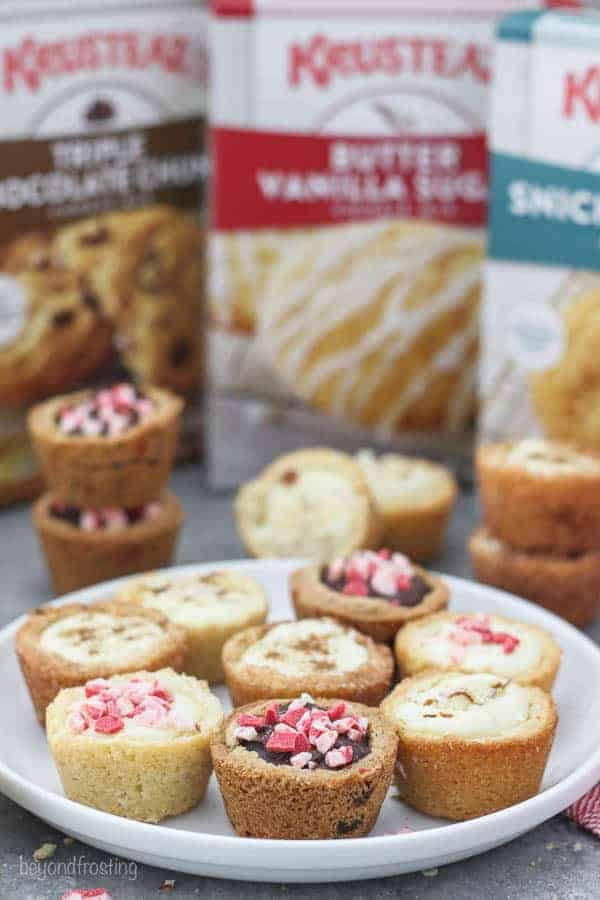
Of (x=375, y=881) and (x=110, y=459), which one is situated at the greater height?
(x=110, y=459)

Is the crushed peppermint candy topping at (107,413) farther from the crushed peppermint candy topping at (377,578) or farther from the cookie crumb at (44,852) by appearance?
the cookie crumb at (44,852)

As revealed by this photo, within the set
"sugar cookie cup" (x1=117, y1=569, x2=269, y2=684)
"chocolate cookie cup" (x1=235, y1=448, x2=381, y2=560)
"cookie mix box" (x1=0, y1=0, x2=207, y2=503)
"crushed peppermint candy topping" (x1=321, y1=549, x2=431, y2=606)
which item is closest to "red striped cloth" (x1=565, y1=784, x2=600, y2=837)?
"crushed peppermint candy topping" (x1=321, y1=549, x2=431, y2=606)

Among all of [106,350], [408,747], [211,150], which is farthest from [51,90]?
[408,747]

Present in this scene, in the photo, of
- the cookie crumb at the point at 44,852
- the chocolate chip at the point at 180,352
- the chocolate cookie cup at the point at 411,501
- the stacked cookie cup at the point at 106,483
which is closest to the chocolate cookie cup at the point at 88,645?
the cookie crumb at the point at 44,852

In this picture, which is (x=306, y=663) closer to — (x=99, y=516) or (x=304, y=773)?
(x=304, y=773)

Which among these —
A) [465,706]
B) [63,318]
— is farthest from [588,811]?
[63,318]

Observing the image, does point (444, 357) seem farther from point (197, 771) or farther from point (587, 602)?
point (197, 771)
